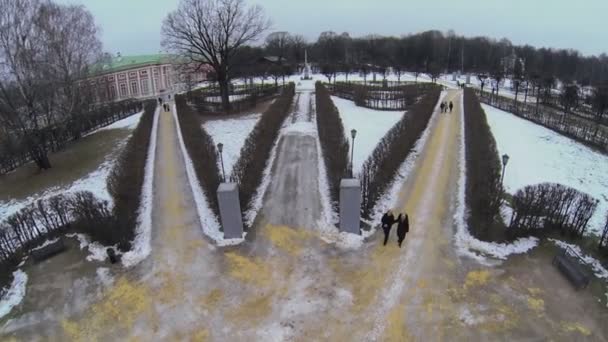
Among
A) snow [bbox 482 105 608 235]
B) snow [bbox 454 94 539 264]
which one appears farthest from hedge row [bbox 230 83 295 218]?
snow [bbox 482 105 608 235]

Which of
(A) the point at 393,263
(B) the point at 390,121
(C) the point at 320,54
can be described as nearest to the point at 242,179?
(A) the point at 393,263

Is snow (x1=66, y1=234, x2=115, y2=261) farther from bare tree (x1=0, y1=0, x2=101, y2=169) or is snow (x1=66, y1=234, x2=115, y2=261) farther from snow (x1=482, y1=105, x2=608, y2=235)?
snow (x1=482, y1=105, x2=608, y2=235)

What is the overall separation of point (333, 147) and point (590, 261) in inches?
387

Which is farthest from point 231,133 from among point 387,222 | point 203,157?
point 387,222

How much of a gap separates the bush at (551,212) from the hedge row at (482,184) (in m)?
0.67

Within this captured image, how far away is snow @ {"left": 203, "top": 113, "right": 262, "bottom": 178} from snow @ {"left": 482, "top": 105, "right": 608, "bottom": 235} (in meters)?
12.7

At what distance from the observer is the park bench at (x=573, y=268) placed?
7.93 meters

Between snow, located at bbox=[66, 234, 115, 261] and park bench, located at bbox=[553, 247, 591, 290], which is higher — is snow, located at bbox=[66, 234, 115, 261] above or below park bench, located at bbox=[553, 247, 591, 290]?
above

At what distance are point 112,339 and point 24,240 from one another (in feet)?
19.6

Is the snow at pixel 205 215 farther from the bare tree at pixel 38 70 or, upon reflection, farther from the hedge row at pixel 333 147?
the bare tree at pixel 38 70

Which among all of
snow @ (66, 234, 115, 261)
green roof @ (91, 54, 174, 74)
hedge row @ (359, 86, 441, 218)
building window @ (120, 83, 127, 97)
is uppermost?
green roof @ (91, 54, 174, 74)

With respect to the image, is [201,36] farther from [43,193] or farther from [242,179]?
[242,179]

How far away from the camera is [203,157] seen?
15.0m

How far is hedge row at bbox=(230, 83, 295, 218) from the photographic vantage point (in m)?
12.3
